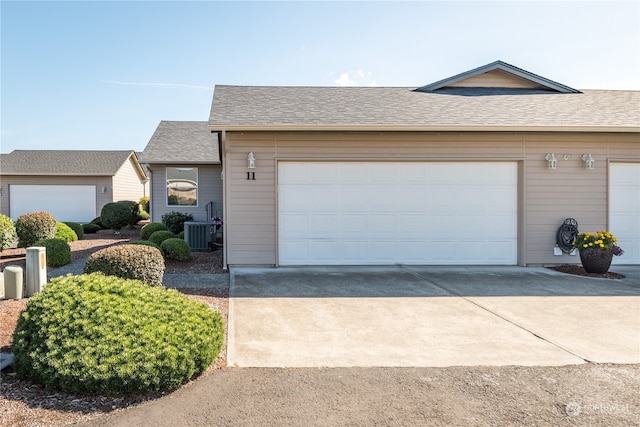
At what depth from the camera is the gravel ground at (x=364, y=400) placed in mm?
2863

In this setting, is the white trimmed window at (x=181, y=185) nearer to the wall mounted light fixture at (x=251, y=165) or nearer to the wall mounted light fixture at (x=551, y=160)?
the wall mounted light fixture at (x=251, y=165)

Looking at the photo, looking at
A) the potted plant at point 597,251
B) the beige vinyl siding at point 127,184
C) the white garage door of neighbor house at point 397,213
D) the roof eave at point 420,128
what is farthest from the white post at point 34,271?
the beige vinyl siding at point 127,184

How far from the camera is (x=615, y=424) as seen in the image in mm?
2842

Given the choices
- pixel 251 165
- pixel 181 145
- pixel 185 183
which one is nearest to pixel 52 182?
pixel 181 145

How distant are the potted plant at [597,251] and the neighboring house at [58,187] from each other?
19.8 m

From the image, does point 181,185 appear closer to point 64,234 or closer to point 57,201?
point 64,234

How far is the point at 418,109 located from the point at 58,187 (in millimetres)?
18556

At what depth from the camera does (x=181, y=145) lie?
53.8 feet

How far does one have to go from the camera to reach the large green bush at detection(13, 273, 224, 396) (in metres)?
3.07

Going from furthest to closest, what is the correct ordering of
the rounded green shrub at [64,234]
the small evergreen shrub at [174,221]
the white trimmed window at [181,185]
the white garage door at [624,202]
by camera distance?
the white trimmed window at [181,185] → the small evergreen shrub at [174,221] → the rounded green shrub at [64,234] → the white garage door at [624,202]

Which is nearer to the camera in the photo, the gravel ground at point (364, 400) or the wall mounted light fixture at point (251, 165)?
the gravel ground at point (364, 400)

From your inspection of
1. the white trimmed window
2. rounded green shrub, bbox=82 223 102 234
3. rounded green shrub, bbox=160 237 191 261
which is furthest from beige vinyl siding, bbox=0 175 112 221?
rounded green shrub, bbox=160 237 191 261

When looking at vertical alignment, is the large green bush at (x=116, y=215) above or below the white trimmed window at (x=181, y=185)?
below

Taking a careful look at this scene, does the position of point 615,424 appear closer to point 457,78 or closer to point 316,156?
point 316,156
